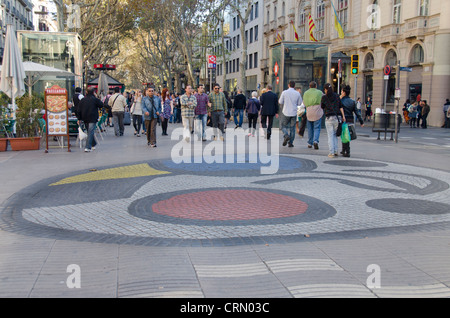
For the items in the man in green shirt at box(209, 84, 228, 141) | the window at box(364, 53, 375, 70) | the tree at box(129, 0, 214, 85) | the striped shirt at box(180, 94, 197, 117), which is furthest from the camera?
the window at box(364, 53, 375, 70)

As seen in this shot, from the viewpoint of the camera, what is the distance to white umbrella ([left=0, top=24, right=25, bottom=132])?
13766mm

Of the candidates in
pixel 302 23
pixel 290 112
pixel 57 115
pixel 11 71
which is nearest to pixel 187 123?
pixel 290 112

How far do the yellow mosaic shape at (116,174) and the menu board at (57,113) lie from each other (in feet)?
12.4

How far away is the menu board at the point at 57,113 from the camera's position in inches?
515

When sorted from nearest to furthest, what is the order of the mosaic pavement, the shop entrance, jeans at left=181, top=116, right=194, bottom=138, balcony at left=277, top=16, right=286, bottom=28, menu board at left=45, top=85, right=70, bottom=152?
1. the mosaic pavement
2. menu board at left=45, top=85, right=70, bottom=152
3. jeans at left=181, top=116, right=194, bottom=138
4. the shop entrance
5. balcony at left=277, top=16, right=286, bottom=28

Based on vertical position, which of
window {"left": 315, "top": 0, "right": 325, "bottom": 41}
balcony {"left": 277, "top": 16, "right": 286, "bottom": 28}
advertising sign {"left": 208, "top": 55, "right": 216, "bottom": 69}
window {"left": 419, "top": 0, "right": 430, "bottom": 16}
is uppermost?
balcony {"left": 277, "top": 16, "right": 286, "bottom": 28}

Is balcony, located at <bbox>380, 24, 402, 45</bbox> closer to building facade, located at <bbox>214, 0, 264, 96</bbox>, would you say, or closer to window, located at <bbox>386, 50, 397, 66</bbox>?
window, located at <bbox>386, 50, 397, 66</bbox>

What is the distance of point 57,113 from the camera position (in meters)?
13.2

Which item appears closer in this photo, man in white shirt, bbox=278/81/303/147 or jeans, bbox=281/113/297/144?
man in white shirt, bbox=278/81/303/147

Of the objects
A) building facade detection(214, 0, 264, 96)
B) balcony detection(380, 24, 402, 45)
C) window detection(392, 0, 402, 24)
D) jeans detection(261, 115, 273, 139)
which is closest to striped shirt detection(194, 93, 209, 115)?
jeans detection(261, 115, 273, 139)

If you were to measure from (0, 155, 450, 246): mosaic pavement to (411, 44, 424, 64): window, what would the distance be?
23771 mm

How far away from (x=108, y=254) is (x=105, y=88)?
23395 millimetres

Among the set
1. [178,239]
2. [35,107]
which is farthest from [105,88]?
[178,239]

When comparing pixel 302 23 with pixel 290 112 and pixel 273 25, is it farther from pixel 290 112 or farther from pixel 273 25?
pixel 290 112
